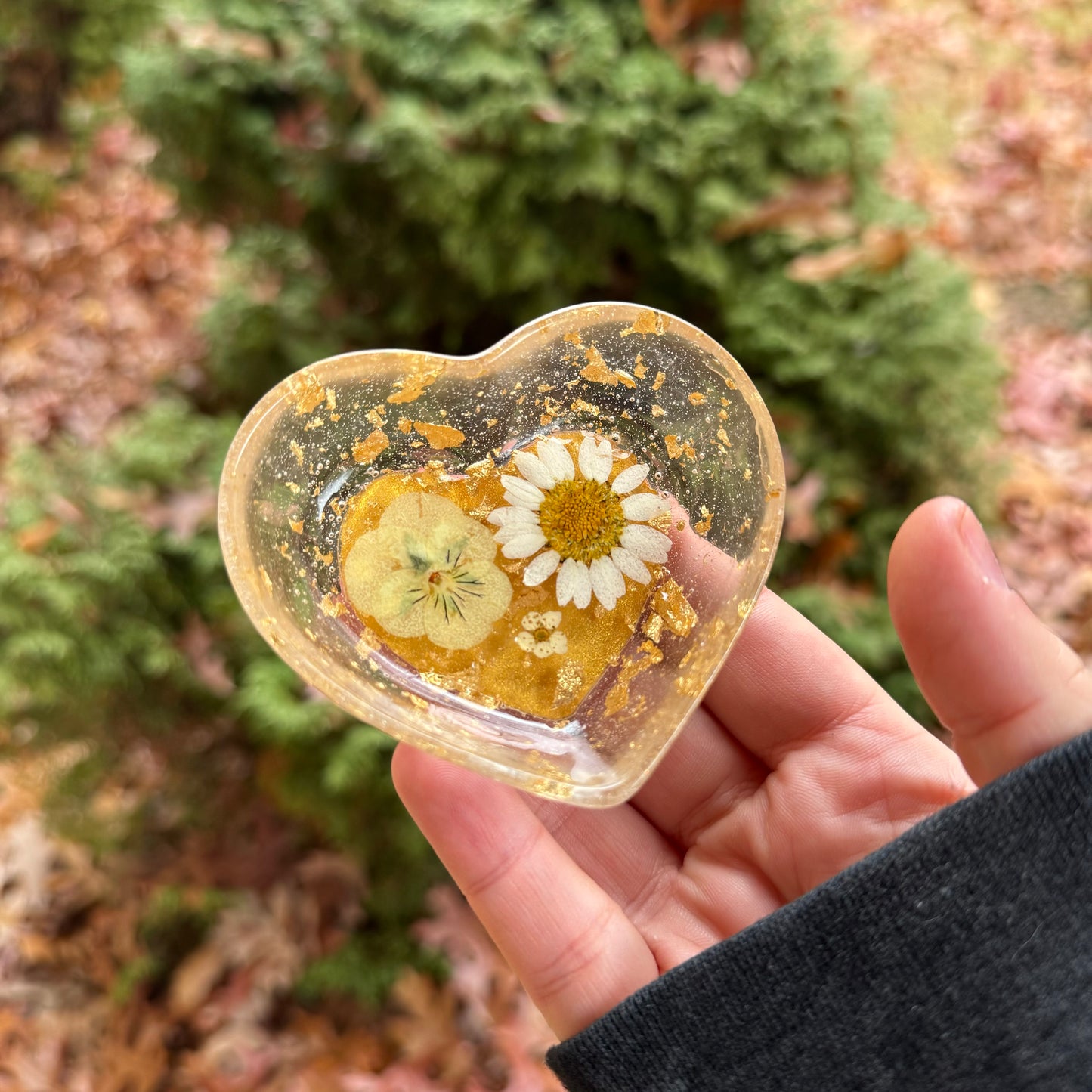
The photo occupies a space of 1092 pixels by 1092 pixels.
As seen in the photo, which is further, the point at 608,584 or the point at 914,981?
the point at 608,584

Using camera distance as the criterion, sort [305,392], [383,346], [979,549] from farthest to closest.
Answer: [383,346], [305,392], [979,549]

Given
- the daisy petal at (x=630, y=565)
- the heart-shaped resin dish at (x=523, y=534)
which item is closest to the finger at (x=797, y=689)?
the heart-shaped resin dish at (x=523, y=534)

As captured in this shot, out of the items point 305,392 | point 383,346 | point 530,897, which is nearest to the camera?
point 530,897

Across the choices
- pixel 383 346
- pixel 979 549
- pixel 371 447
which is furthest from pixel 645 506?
pixel 383 346

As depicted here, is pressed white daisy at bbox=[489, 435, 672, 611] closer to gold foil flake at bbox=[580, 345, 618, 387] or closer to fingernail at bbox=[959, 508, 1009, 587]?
gold foil flake at bbox=[580, 345, 618, 387]

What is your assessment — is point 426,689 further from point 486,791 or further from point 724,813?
point 724,813

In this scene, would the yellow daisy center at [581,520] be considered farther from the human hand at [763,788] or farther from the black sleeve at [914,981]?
the black sleeve at [914,981]

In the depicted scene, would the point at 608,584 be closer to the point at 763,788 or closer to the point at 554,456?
the point at 554,456
